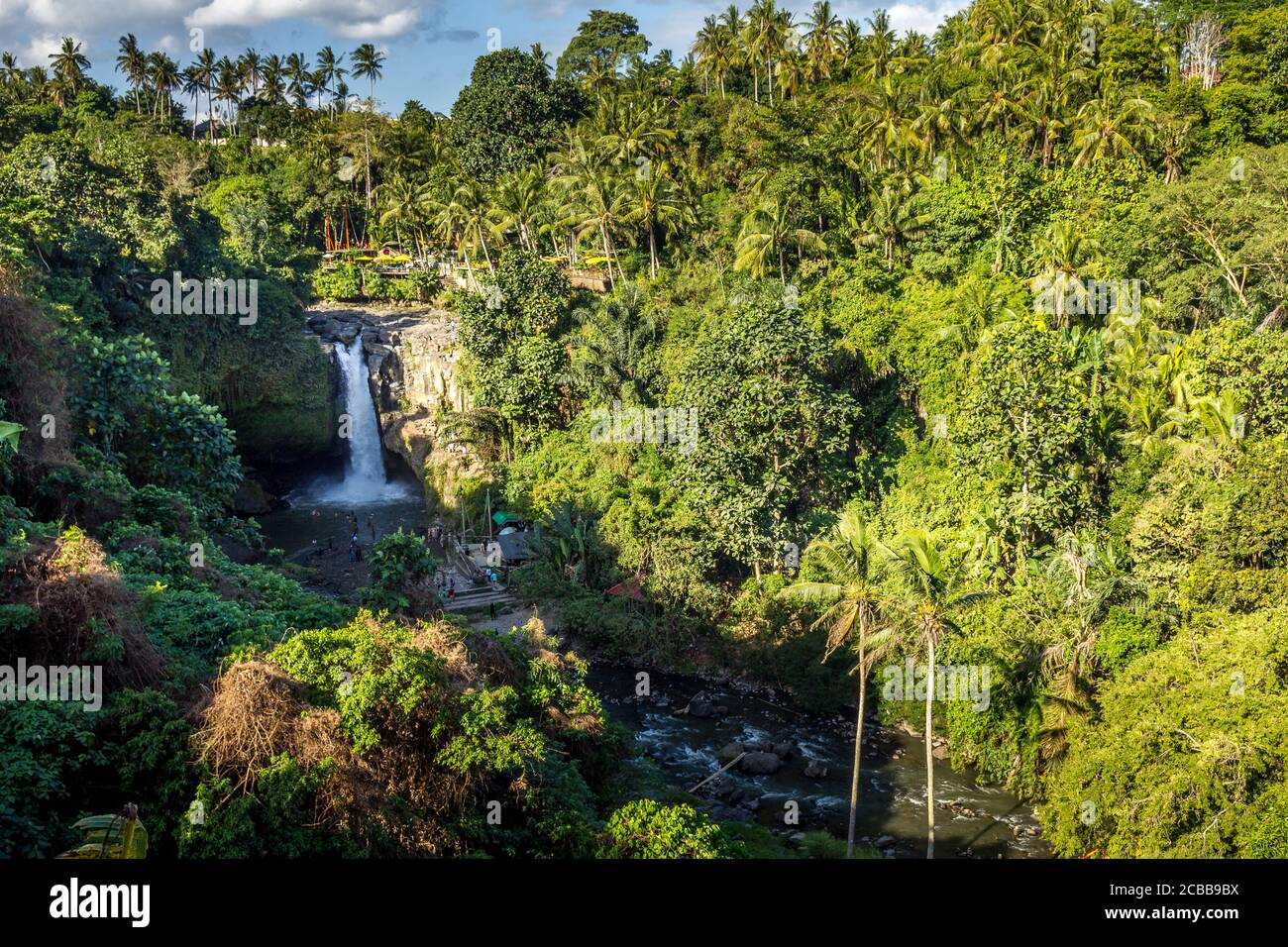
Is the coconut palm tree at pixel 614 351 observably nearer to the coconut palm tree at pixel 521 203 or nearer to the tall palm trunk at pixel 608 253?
the tall palm trunk at pixel 608 253

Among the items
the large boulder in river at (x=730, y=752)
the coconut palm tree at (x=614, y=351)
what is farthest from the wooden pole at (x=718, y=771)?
the coconut palm tree at (x=614, y=351)

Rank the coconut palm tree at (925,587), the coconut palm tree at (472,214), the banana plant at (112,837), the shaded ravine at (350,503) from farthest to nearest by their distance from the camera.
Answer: the coconut palm tree at (472,214)
the shaded ravine at (350,503)
the coconut palm tree at (925,587)
the banana plant at (112,837)

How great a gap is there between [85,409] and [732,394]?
21437mm

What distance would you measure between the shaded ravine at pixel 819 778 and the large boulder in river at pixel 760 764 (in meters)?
0.17

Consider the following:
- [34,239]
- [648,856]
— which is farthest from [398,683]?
[34,239]

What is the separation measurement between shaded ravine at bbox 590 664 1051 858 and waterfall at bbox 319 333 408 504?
2306cm

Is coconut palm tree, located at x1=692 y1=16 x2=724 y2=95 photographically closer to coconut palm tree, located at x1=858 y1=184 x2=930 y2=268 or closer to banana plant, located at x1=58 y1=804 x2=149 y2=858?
coconut palm tree, located at x1=858 y1=184 x2=930 y2=268

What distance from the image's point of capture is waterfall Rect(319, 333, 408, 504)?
51.6 meters

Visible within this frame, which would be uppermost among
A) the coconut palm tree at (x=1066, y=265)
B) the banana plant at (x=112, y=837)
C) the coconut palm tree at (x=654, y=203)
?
the coconut palm tree at (x=654, y=203)

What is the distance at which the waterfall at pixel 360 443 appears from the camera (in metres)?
51.6

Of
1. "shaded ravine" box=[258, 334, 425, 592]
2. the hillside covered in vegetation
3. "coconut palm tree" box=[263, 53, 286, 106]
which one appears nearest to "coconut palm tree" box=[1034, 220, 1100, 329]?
the hillside covered in vegetation

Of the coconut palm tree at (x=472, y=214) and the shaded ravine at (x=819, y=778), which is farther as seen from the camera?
the coconut palm tree at (x=472, y=214)

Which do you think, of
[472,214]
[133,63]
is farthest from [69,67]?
[472,214]

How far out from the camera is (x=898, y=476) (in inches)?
1489
